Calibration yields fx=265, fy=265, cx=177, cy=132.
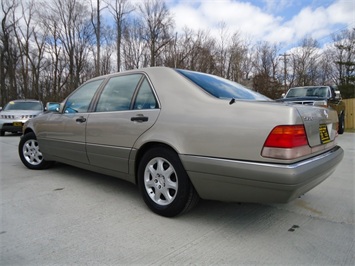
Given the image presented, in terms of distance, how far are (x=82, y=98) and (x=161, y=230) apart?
7.72ft

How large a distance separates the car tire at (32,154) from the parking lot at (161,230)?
101 cm

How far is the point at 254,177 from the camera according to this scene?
2129mm

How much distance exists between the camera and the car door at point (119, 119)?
2912 mm

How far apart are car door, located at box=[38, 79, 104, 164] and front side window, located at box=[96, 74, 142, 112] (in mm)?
265

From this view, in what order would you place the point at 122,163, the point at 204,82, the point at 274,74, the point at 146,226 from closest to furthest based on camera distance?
the point at 146,226 < the point at 204,82 < the point at 122,163 < the point at 274,74

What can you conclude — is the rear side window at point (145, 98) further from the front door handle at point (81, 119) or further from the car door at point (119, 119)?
the front door handle at point (81, 119)

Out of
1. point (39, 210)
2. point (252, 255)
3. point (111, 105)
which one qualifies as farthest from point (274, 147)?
point (39, 210)

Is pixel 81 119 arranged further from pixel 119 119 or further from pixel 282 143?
pixel 282 143

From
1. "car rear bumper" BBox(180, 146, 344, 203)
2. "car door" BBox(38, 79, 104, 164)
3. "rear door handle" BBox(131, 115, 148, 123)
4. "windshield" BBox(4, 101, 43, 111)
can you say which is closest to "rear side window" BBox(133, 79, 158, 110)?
"rear door handle" BBox(131, 115, 148, 123)

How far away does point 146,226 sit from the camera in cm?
258

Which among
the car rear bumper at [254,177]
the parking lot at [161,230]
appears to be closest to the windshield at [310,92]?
the parking lot at [161,230]

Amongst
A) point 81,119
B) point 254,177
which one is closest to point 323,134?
point 254,177

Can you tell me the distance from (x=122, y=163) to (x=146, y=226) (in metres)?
0.82

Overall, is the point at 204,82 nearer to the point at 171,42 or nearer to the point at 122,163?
the point at 122,163
